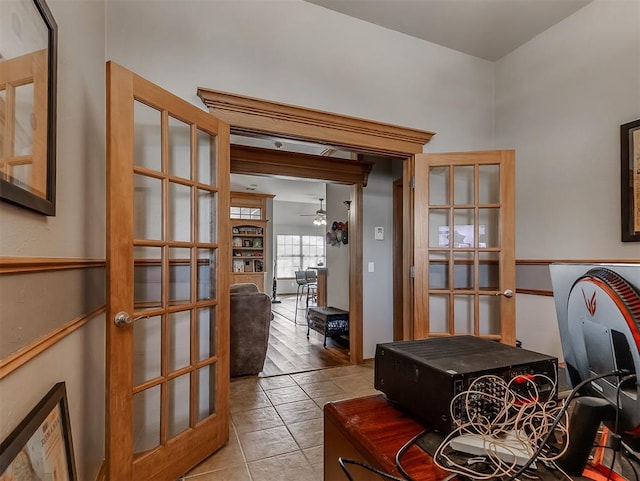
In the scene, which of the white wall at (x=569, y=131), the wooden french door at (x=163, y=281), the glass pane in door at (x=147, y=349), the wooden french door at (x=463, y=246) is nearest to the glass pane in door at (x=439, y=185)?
the wooden french door at (x=463, y=246)

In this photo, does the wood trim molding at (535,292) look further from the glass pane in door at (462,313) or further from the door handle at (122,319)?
the door handle at (122,319)

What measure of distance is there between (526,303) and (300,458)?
212cm

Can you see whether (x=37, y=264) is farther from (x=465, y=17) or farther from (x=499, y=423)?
(x=465, y=17)

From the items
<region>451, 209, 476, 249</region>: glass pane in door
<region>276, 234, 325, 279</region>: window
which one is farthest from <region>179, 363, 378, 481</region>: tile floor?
<region>276, 234, 325, 279</region>: window

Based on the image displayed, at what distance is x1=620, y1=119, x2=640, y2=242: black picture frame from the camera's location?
6.81ft

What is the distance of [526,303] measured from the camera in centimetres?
280

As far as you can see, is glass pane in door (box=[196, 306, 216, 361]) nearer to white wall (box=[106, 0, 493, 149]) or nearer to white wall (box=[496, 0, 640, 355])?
white wall (box=[106, 0, 493, 149])

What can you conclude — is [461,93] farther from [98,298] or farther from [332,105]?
[98,298]

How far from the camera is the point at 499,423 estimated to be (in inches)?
29.1

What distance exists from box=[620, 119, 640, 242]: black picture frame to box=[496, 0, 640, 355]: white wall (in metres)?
0.04

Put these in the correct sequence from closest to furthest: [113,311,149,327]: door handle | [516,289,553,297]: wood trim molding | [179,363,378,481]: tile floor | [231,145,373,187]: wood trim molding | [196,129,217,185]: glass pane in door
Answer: [113,311,149,327]: door handle < [179,363,378,481]: tile floor < [196,129,217,185]: glass pane in door < [516,289,553,297]: wood trim molding < [231,145,373,187]: wood trim molding

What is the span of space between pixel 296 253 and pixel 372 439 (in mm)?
9806

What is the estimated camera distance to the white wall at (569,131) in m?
2.20

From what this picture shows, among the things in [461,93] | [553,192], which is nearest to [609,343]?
[553,192]
